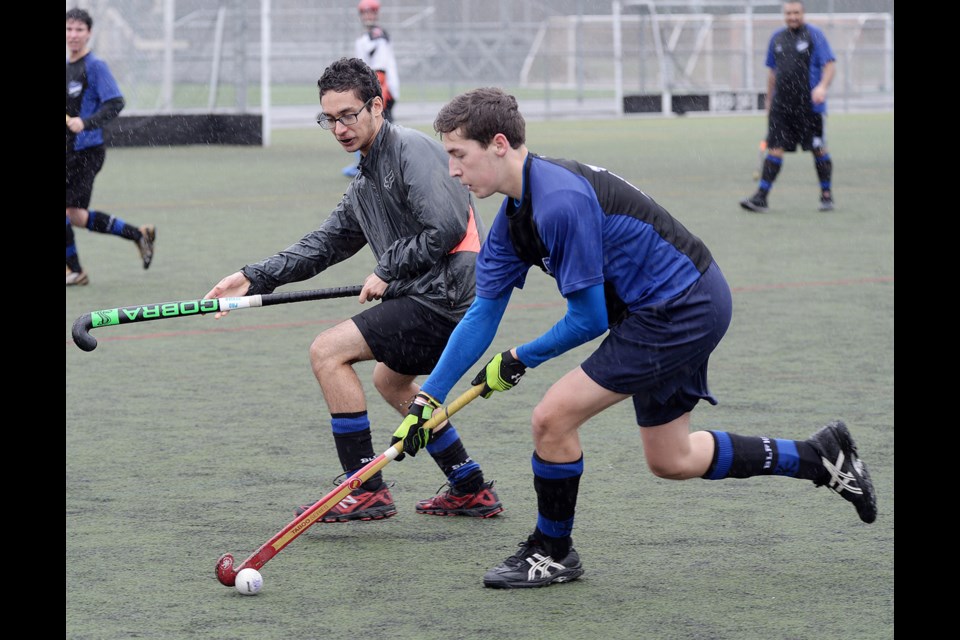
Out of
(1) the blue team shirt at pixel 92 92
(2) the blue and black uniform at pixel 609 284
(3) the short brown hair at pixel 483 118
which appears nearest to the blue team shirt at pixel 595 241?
(2) the blue and black uniform at pixel 609 284

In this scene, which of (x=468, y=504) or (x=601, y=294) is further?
(x=468, y=504)

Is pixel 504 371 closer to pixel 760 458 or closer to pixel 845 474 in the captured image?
pixel 760 458

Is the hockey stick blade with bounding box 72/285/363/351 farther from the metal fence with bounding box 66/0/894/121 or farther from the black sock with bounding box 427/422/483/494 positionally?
the metal fence with bounding box 66/0/894/121

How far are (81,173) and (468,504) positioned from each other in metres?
5.61

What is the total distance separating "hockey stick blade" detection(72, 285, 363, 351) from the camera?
14.6 feet

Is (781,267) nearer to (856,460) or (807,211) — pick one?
(807,211)

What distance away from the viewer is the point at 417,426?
4090 mm

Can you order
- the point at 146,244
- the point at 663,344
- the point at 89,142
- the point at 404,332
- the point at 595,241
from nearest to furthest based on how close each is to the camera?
the point at 595,241 < the point at 663,344 < the point at 404,332 < the point at 89,142 < the point at 146,244

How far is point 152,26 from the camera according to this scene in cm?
2328

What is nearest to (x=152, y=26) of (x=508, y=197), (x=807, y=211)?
Answer: (x=807, y=211)

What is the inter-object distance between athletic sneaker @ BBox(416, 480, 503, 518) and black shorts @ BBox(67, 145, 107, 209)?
5.40 meters

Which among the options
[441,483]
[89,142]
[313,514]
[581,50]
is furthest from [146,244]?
[581,50]

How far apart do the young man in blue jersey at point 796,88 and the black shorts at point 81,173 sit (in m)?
5.90
